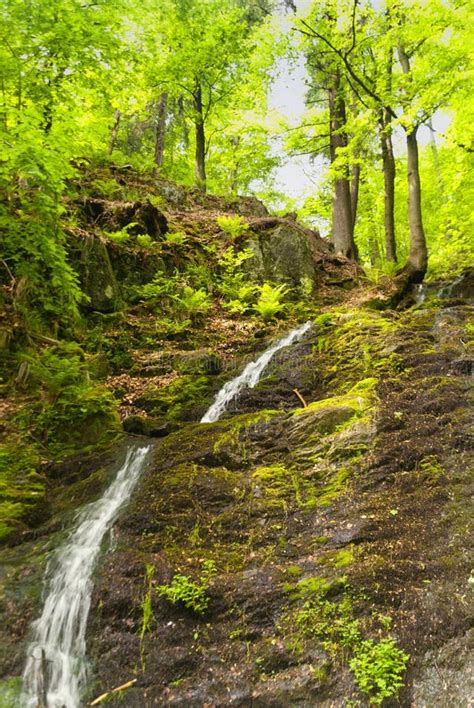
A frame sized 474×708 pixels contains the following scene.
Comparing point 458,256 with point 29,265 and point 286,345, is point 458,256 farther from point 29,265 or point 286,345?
point 29,265

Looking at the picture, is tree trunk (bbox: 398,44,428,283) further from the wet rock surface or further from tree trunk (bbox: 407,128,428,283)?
the wet rock surface

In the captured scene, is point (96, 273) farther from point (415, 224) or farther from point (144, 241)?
point (415, 224)

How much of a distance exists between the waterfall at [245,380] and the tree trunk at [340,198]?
7122 millimetres

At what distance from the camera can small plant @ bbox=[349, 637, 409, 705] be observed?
3018 mm

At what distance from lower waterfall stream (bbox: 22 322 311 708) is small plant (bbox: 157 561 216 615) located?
31.7 inches

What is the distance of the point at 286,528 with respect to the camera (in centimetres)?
459

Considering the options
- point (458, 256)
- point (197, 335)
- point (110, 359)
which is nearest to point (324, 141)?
point (458, 256)

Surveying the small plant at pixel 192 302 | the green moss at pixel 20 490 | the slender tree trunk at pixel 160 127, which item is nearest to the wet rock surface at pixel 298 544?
the green moss at pixel 20 490

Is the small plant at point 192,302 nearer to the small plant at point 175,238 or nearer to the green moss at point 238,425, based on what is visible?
the small plant at point 175,238

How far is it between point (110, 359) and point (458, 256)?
9.86m

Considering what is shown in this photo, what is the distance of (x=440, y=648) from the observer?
313 cm

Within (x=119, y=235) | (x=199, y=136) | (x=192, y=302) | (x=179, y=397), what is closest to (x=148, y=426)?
(x=179, y=397)

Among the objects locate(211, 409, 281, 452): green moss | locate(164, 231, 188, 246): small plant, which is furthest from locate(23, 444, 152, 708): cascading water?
locate(164, 231, 188, 246): small plant

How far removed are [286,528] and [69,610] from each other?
7.20 feet
